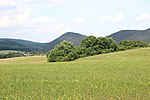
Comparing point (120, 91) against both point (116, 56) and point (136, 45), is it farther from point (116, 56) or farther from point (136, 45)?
point (136, 45)

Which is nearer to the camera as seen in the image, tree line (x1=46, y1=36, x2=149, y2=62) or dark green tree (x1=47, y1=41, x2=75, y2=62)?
dark green tree (x1=47, y1=41, x2=75, y2=62)

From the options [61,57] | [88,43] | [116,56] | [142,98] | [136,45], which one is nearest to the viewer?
[142,98]

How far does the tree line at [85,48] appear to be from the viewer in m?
93.3

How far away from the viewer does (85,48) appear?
10112 cm

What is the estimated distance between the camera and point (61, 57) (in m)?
92.8

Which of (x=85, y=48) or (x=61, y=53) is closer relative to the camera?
(x=61, y=53)

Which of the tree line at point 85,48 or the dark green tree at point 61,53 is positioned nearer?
the dark green tree at point 61,53

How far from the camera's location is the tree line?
306 feet

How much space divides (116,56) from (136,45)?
130ft

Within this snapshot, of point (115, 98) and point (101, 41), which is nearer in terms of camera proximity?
point (115, 98)

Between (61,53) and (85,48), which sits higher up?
(85,48)

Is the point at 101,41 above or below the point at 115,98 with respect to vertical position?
above

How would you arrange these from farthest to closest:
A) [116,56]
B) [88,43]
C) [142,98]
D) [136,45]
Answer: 1. [136,45]
2. [88,43]
3. [116,56]
4. [142,98]

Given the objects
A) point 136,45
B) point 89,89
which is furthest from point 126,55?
point 89,89
